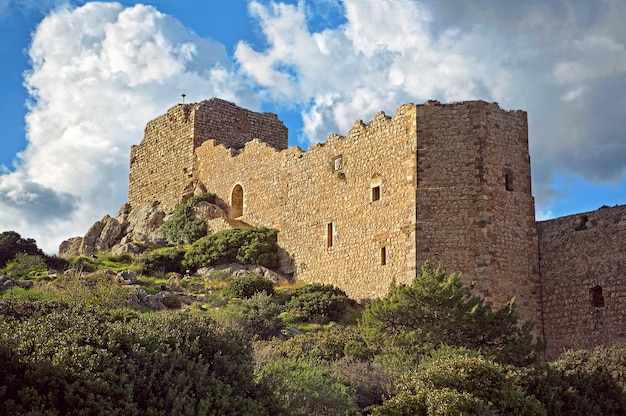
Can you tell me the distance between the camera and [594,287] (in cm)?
2338

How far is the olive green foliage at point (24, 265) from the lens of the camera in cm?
2870

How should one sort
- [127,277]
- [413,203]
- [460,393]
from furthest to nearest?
[127,277] → [413,203] → [460,393]

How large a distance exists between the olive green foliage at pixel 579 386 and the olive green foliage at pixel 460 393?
0.60 metres

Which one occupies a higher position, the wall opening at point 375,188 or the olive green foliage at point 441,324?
the wall opening at point 375,188

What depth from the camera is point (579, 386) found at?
1811 centimetres

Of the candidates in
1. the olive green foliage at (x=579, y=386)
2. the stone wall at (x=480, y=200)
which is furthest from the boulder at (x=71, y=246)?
the olive green foliage at (x=579, y=386)

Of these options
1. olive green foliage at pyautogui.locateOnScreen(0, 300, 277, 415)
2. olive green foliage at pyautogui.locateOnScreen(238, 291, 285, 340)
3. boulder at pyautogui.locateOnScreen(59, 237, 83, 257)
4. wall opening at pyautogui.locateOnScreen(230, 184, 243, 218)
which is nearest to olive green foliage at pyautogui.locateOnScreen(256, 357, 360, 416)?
olive green foliage at pyautogui.locateOnScreen(0, 300, 277, 415)

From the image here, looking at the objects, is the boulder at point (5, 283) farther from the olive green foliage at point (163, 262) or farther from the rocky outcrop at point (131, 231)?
the rocky outcrop at point (131, 231)

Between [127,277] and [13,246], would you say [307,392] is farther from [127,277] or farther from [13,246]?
[13,246]

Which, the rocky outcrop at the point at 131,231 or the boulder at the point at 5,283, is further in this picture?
the rocky outcrop at the point at 131,231

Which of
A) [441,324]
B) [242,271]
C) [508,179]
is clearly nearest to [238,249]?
[242,271]

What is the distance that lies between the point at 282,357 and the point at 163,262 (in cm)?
1253

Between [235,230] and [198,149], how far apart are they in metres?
6.85

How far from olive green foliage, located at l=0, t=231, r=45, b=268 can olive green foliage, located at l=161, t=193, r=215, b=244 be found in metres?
5.47
